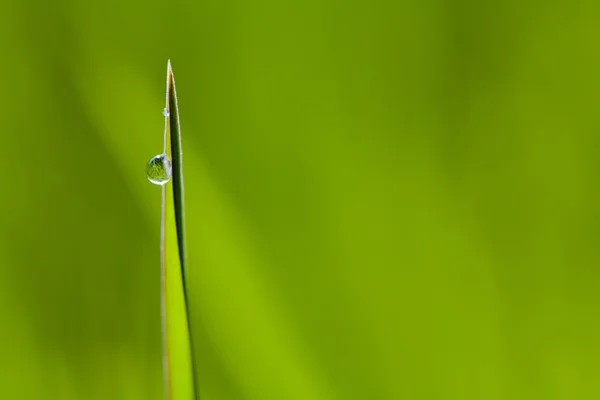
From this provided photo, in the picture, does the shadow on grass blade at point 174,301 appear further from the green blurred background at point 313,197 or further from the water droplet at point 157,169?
the green blurred background at point 313,197

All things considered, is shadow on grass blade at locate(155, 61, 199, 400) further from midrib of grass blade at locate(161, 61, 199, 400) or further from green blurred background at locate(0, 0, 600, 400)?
green blurred background at locate(0, 0, 600, 400)

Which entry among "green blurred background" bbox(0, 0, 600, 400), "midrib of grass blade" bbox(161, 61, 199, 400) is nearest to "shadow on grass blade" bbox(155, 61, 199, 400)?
"midrib of grass blade" bbox(161, 61, 199, 400)

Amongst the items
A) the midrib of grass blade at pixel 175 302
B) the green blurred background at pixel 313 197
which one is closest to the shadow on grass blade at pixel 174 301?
the midrib of grass blade at pixel 175 302

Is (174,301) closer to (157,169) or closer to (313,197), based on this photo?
(157,169)

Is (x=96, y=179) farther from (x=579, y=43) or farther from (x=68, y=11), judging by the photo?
(x=579, y=43)

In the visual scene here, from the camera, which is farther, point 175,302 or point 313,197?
point 313,197

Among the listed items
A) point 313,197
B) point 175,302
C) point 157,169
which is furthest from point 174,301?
point 313,197
